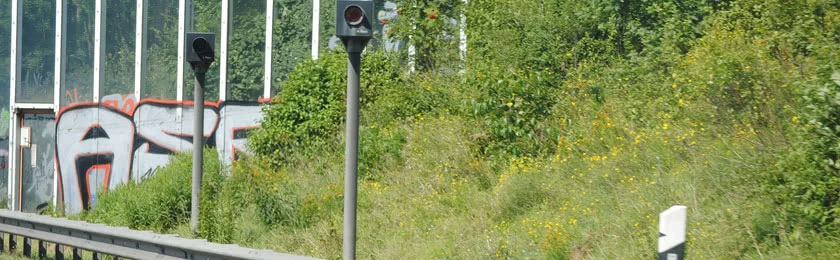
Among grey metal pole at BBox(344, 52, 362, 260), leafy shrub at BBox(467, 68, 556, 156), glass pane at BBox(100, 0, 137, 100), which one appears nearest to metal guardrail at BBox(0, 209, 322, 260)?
grey metal pole at BBox(344, 52, 362, 260)

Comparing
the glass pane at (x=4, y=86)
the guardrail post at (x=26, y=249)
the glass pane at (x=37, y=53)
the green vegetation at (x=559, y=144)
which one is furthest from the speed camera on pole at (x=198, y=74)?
the glass pane at (x=4, y=86)

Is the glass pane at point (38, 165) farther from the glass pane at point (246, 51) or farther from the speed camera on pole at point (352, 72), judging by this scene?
the speed camera on pole at point (352, 72)

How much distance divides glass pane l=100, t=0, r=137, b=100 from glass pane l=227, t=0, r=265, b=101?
9.26 ft

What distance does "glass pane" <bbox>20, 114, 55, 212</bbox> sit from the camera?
79.8ft

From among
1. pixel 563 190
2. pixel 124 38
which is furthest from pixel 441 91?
pixel 124 38

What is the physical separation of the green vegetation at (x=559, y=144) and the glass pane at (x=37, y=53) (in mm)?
5995

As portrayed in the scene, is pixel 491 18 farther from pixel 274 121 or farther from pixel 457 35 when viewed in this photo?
pixel 274 121

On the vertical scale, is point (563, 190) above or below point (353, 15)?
below

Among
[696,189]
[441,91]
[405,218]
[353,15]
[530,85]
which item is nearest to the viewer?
[353,15]

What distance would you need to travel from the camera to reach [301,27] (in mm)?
20578

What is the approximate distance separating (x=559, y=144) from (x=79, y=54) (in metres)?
14.2

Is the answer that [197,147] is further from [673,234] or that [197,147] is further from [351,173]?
[673,234]

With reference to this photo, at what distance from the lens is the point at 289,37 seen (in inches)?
815

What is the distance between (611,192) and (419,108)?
6.24m
